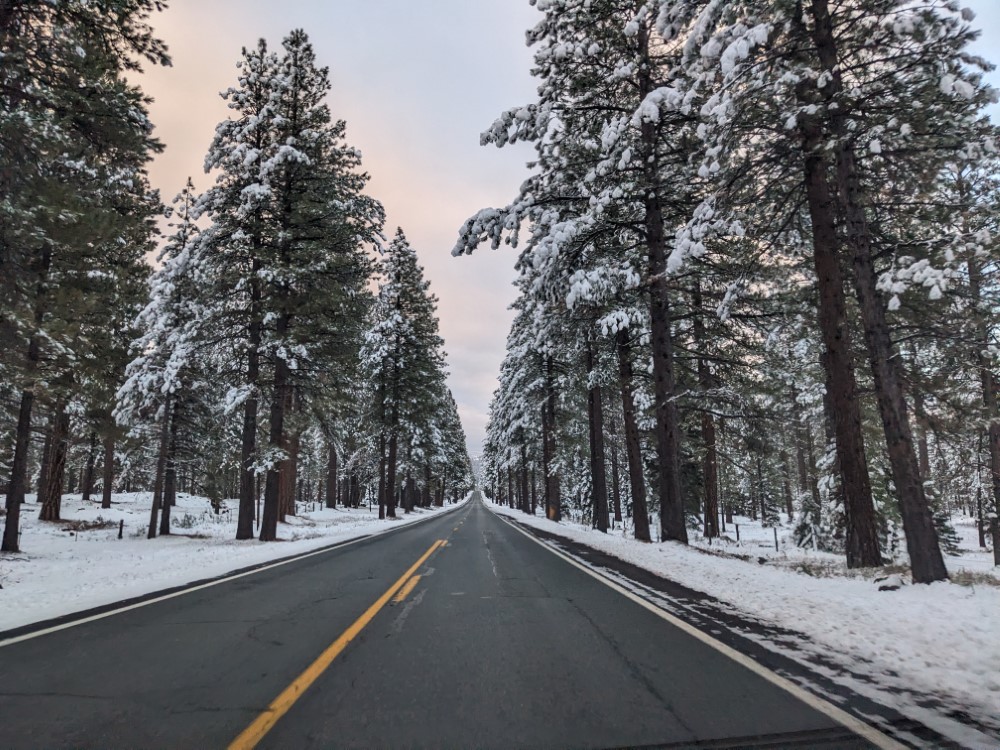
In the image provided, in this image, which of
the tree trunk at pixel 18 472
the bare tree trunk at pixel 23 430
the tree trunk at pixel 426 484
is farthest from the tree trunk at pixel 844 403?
the tree trunk at pixel 426 484

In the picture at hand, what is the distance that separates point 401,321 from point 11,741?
1201 inches

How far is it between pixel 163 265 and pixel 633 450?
17.3m

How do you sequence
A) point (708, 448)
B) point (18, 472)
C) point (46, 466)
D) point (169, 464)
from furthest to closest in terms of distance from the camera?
point (46, 466) < point (169, 464) < point (708, 448) < point (18, 472)

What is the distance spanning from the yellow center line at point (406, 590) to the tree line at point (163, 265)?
8.49 meters

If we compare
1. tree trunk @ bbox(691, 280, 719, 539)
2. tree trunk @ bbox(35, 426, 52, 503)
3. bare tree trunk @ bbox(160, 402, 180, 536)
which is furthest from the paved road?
bare tree trunk @ bbox(160, 402, 180, 536)

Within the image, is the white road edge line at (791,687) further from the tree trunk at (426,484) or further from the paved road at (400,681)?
the tree trunk at (426,484)

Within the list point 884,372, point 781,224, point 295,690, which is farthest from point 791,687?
point 781,224

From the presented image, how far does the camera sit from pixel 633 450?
1644 cm

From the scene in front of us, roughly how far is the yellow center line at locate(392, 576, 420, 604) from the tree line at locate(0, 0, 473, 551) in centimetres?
849

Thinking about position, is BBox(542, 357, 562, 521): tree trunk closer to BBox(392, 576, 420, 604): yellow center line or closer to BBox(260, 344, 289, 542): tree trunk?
BBox(260, 344, 289, 542): tree trunk

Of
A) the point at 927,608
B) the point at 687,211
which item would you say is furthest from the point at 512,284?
the point at 927,608

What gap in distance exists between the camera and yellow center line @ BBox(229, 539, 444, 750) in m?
2.96

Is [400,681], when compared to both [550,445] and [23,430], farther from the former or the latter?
[550,445]

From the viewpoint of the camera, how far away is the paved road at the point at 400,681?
3.02m
